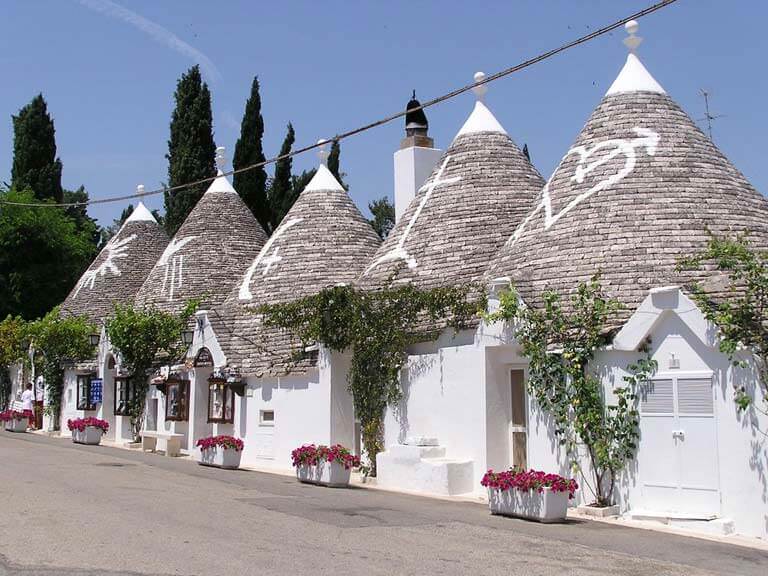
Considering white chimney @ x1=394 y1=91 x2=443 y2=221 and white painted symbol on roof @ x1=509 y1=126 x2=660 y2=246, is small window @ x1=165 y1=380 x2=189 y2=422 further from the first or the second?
white painted symbol on roof @ x1=509 y1=126 x2=660 y2=246

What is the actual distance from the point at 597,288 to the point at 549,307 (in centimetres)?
75

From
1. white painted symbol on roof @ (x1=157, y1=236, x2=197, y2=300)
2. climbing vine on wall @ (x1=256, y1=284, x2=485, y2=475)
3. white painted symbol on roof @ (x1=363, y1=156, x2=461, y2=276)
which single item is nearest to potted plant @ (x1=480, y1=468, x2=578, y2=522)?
climbing vine on wall @ (x1=256, y1=284, x2=485, y2=475)

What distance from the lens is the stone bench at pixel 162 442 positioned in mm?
22703

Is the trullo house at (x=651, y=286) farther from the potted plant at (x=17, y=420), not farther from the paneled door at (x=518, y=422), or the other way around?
the potted plant at (x=17, y=420)

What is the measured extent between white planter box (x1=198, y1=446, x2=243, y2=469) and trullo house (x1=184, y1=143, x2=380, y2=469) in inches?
41.5

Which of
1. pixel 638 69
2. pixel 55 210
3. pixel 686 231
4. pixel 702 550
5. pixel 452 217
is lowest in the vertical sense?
pixel 702 550

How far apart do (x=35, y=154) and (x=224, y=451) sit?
33903 millimetres

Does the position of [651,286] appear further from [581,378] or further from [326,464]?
[326,464]

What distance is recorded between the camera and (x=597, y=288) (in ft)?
43.8

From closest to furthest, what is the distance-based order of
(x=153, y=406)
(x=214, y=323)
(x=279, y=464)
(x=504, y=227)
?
(x=504, y=227) < (x=279, y=464) < (x=214, y=323) < (x=153, y=406)

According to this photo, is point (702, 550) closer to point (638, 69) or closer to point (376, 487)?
point (376, 487)

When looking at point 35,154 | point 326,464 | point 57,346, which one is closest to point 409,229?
point 326,464

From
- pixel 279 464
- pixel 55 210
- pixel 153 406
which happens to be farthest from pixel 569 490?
pixel 55 210

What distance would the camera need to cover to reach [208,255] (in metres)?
27.1
